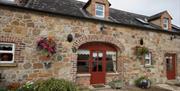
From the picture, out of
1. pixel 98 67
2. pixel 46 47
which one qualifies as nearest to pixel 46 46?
pixel 46 47

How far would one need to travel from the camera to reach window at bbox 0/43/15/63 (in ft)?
26.9

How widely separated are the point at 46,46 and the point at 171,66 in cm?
1110

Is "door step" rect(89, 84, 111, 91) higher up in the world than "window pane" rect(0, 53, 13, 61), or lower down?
lower down

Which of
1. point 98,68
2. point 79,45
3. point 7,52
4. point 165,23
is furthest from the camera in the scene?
point 165,23

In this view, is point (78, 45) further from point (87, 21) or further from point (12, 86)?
point (12, 86)

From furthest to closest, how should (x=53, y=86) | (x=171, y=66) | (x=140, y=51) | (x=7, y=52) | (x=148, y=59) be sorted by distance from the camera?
(x=171, y=66) < (x=148, y=59) < (x=140, y=51) < (x=7, y=52) < (x=53, y=86)

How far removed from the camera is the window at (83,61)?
423 inches

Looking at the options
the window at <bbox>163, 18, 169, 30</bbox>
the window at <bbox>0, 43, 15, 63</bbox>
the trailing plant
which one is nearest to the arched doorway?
the trailing plant

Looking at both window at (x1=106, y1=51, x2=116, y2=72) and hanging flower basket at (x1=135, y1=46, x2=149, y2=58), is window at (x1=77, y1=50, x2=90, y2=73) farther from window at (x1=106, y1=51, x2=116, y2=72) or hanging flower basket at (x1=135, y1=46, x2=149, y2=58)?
hanging flower basket at (x1=135, y1=46, x2=149, y2=58)

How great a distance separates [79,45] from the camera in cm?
1024

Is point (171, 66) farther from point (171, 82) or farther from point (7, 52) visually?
point (7, 52)

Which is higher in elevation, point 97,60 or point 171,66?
point 97,60

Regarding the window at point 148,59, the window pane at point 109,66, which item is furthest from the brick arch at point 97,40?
the window at point 148,59

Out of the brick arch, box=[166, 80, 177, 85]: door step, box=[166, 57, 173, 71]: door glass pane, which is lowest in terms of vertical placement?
box=[166, 80, 177, 85]: door step
